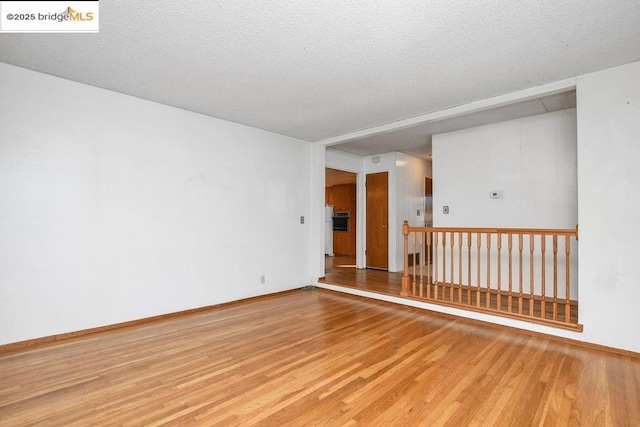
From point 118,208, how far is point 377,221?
196 inches

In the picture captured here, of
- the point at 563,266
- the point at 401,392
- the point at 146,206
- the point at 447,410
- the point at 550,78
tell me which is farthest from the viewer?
the point at 563,266

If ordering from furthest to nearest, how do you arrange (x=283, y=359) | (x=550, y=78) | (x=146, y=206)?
(x=146, y=206), (x=550, y=78), (x=283, y=359)

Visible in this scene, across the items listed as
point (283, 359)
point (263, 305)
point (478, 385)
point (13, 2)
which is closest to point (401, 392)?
point (478, 385)

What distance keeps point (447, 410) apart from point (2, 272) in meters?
3.86

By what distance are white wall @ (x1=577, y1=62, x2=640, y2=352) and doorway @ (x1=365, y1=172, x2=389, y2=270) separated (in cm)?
388

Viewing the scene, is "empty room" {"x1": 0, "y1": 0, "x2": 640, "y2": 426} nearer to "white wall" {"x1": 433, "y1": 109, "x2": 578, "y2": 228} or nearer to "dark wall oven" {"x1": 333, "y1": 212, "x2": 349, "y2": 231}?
"white wall" {"x1": 433, "y1": 109, "x2": 578, "y2": 228}

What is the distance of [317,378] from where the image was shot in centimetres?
227

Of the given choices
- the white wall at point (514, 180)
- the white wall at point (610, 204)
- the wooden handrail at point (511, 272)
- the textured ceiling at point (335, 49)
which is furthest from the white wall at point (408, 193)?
the white wall at point (610, 204)

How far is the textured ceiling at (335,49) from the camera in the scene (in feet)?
6.75

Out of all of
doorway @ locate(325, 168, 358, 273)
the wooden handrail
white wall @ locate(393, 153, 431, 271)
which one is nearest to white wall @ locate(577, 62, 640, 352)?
the wooden handrail

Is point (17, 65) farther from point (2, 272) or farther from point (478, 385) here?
point (478, 385)

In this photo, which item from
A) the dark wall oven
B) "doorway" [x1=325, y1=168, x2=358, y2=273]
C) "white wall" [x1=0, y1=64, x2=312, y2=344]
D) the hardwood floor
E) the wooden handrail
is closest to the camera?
the hardwood floor

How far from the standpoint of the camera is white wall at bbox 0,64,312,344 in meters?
2.85

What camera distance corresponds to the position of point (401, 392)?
209 cm
